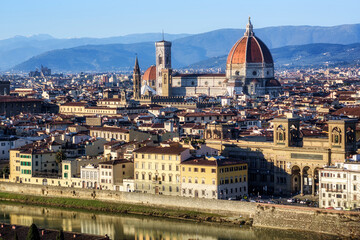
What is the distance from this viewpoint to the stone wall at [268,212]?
139 ft

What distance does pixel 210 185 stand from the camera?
48.8 metres

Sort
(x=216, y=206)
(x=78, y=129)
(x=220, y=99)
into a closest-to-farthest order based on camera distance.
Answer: (x=216, y=206), (x=78, y=129), (x=220, y=99)

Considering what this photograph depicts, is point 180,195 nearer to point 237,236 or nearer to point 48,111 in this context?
point 237,236

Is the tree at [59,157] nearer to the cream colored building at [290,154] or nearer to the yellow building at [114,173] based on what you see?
the yellow building at [114,173]

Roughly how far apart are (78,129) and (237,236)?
108 ft

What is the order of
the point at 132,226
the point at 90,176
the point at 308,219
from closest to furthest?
the point at 308,219, the point at 132,226, the point at 90,176

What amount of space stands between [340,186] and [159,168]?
11730mm

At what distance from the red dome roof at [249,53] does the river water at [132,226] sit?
91.4m

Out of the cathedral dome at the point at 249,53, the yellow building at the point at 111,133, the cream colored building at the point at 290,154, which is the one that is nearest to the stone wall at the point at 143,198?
the cream colored building at the point at 290,154

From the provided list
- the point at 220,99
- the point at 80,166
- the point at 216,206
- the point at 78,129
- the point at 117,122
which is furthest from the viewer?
the point at 220,99

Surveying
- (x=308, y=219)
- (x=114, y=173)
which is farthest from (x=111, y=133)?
(x=308, y=219)

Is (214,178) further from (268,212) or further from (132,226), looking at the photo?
(132,226)

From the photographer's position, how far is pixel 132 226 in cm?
4744

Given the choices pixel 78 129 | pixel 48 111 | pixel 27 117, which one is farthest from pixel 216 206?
pixel 48 111
